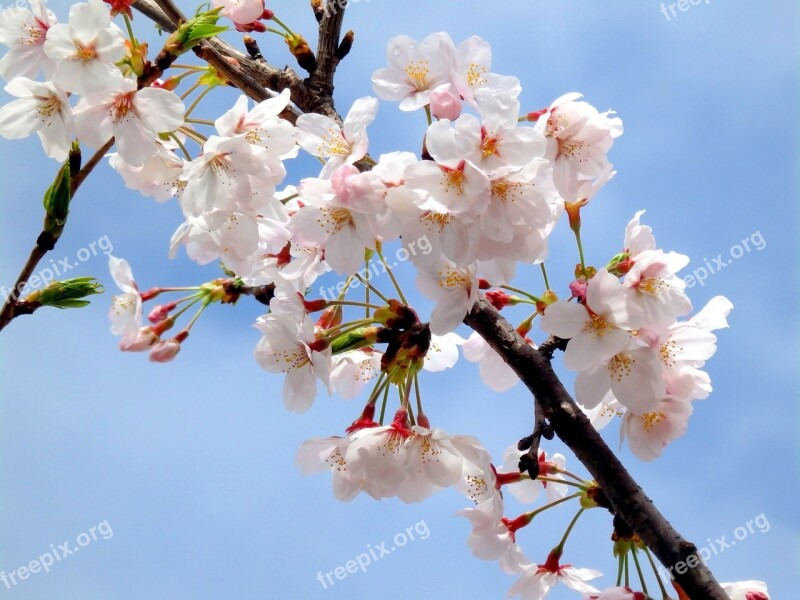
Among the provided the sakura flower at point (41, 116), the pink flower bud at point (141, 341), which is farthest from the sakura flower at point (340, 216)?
the pink flower bud at point (141, 341)

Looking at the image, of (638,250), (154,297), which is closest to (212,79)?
(154,297)

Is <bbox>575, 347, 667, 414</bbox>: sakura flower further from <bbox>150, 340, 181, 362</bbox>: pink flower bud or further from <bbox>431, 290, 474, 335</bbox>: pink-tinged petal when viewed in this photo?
<bbox>150, 340, 181, 362</bbox>: pink flower bud

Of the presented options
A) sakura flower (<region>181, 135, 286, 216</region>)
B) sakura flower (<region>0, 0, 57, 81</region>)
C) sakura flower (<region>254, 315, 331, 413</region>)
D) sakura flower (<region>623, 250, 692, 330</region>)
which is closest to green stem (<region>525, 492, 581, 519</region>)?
sakura flower (<region>623, 250, 692, 330</region>)

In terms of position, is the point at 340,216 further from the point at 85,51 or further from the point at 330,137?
the point at 85,51

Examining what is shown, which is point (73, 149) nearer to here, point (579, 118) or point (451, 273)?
Result: point (451, 273)

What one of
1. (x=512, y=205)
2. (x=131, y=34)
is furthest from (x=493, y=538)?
(x=131, y=34)

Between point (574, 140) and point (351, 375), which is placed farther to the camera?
point (351, 375)
